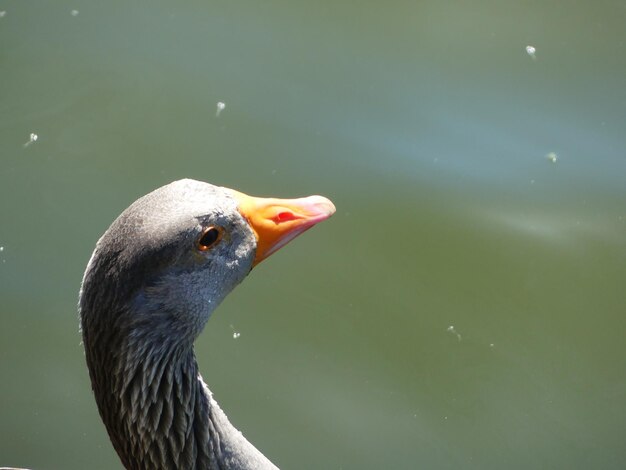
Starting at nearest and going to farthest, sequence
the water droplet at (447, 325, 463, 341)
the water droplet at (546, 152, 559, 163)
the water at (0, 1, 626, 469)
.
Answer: the water at (0, 1, 626, 469) → the water droplet at (447, 325, 463, 341) → the water droplet at (546, 152, 559, 163)

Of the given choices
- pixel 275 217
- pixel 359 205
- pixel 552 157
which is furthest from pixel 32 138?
pixel 552 157

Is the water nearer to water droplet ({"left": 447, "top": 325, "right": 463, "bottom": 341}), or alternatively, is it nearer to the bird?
water droplet ({"left": 447, "top": 325, "right": 463, "bottom": 341})

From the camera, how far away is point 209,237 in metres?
3.54

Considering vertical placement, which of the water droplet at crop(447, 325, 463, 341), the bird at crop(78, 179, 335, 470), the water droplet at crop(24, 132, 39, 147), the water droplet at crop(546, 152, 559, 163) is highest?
the bird at crop(78, 179, 335, 470)

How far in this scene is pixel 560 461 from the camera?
496cm

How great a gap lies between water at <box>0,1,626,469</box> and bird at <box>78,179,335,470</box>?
52.5 inches

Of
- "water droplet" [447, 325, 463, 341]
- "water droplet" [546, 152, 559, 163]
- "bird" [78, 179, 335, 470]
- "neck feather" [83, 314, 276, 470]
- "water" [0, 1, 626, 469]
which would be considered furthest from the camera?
"water droplet" [546, 152, 559, 163]

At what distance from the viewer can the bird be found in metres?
3.32

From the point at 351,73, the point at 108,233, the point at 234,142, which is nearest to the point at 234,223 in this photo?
the point at 108,233

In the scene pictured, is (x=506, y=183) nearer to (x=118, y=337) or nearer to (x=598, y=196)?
(x=598, y=196)

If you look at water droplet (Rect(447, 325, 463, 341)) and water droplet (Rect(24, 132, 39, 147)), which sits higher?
water droplet (Rect(24, 132, 39, 147))

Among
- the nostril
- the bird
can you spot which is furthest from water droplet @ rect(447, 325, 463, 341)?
the nostril

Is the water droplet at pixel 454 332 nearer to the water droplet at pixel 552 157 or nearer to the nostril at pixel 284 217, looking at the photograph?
the water droplet at pixel 552 157

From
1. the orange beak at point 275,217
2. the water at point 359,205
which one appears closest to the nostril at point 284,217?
the orange beak at point 275,217
